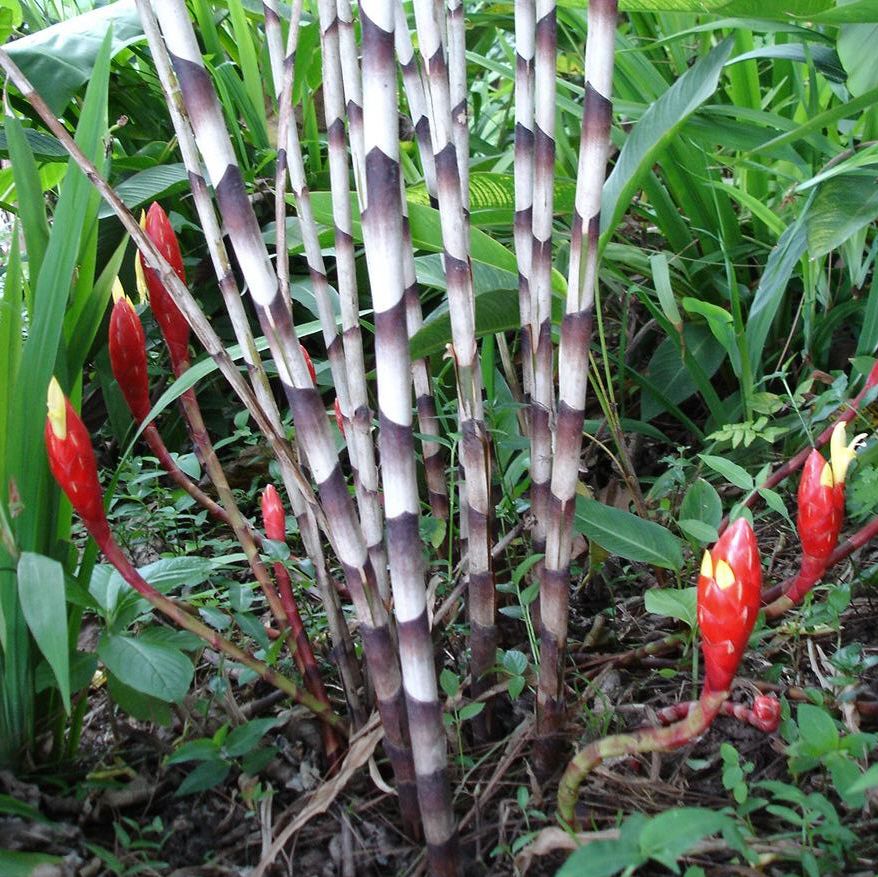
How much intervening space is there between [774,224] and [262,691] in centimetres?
100

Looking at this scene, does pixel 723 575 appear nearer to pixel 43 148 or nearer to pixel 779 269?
pixel 779 269

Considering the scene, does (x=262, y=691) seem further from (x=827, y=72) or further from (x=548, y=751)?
(x=827, y=72)

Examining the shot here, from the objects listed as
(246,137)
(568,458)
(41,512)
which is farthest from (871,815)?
(246,137)

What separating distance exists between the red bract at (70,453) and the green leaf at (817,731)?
1.78 feet

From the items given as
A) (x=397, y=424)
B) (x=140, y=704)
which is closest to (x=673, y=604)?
(x=397, y=424)

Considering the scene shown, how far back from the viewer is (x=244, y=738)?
789mm

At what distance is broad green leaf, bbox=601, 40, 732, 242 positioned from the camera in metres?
0.94

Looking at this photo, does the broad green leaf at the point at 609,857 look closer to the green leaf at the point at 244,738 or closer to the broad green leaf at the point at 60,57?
the green leaf at the point at 244,738

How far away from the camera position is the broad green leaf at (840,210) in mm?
1080

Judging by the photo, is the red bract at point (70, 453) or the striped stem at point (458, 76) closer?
the red bract at point (70, 453)

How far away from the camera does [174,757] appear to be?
2.50 ft

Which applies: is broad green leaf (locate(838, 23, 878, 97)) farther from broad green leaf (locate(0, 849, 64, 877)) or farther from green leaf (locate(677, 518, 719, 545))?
broad green leaf (locate(0, 849, 64, 877))

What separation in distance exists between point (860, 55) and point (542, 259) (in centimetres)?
66

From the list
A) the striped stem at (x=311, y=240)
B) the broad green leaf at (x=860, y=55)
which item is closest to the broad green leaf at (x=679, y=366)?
the broad green leaf at (x=860, y=55)
